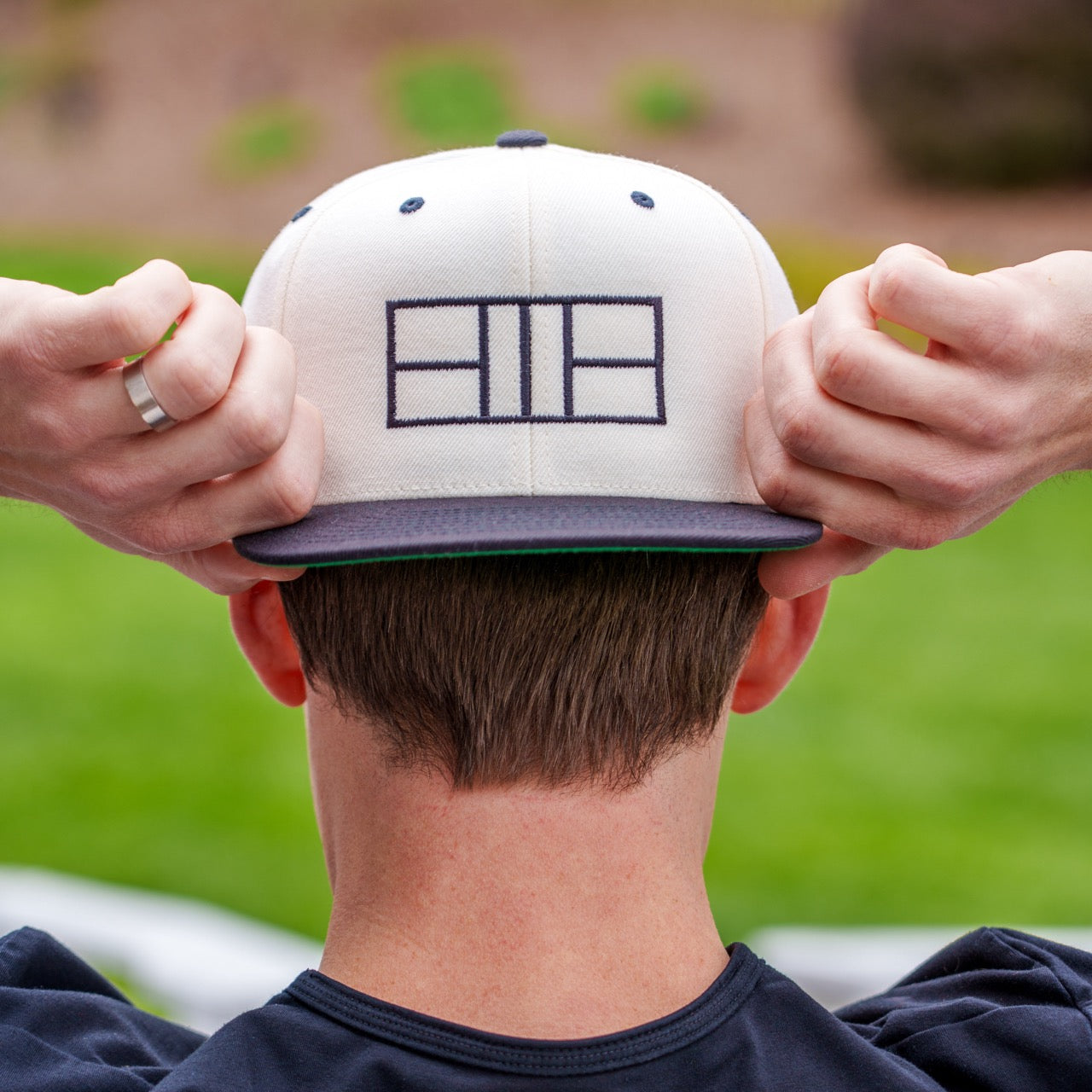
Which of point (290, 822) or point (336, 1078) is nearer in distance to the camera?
point (336, 1078)

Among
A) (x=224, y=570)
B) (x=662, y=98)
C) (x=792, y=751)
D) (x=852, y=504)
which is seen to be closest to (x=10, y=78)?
(x=662, y=98)

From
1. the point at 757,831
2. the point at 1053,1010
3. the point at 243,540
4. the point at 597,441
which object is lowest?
the point at 757,831

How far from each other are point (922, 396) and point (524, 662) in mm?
519

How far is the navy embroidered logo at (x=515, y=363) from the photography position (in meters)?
1.66

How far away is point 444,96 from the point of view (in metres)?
19.9

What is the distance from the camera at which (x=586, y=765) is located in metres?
1.61

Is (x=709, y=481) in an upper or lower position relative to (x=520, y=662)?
upper

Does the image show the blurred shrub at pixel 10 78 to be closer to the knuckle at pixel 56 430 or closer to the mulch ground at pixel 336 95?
the mulch ground at pixel 336 95

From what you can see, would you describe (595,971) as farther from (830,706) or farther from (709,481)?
(830,706)

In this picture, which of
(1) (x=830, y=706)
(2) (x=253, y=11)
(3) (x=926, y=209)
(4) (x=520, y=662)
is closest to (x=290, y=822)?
(1) (x=830, y=706)

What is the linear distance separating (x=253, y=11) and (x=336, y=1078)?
69.1 feet

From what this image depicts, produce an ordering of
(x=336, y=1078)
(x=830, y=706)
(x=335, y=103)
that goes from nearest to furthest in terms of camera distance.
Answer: (x=336, y=1078) → (x=830, y=706) → (x=335, y=103)

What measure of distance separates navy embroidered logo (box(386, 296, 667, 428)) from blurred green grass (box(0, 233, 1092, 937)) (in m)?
4.69

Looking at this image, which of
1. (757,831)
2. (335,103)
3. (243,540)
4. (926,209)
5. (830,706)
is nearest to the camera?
(243,540)
